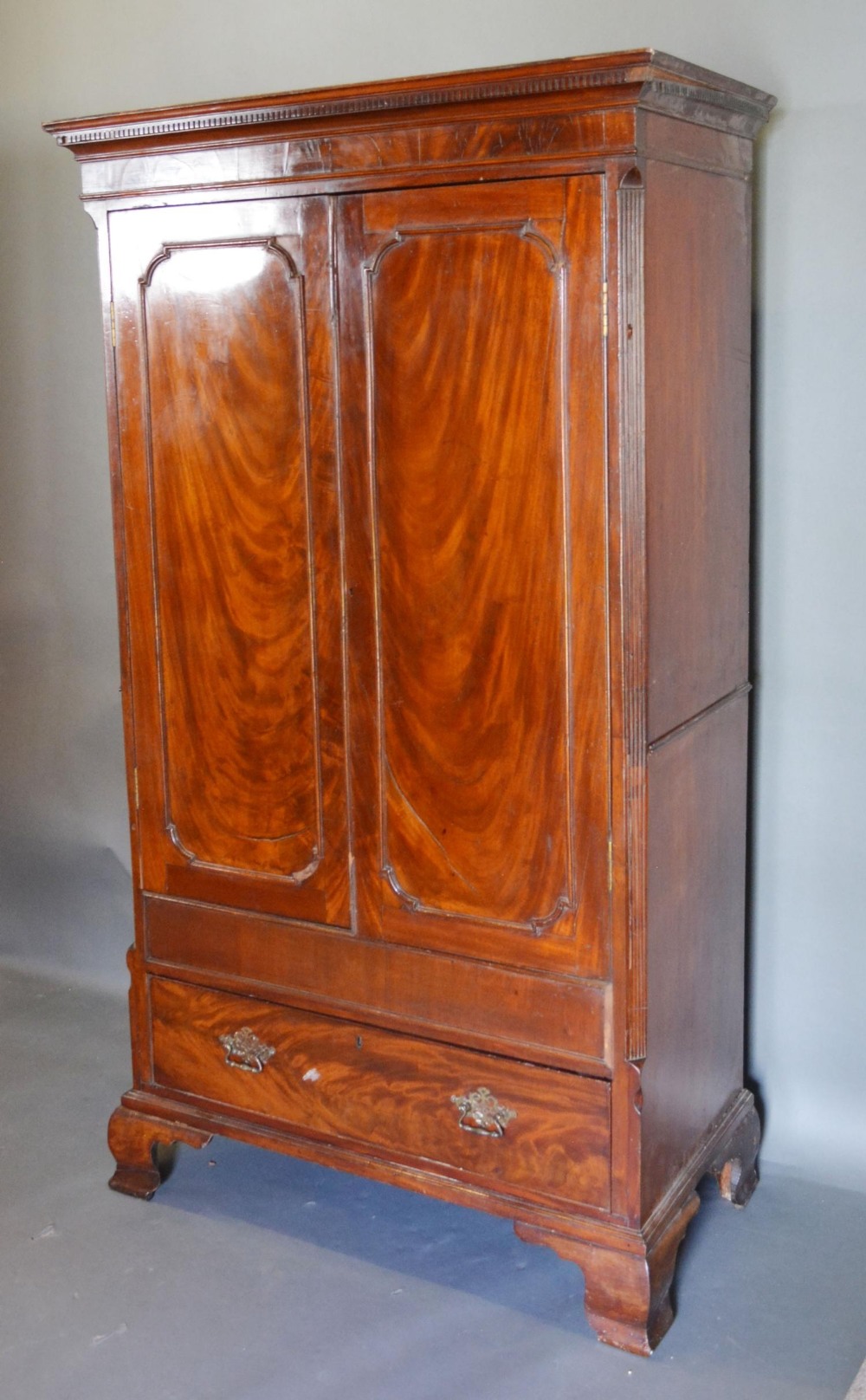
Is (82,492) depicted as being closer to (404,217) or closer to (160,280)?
(160,280)

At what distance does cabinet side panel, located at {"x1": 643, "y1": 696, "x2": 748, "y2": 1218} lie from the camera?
2293mm

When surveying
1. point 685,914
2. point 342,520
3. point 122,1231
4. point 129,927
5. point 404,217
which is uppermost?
point 404,217

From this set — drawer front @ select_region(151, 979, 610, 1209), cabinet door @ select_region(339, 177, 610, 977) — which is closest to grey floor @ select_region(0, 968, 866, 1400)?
drawer front @ select_region(151, 979, 610, 1209)

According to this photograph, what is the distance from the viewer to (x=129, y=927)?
11.9ft

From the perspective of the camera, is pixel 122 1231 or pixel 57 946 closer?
pixel 122 1231

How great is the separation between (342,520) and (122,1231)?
4.47 ft

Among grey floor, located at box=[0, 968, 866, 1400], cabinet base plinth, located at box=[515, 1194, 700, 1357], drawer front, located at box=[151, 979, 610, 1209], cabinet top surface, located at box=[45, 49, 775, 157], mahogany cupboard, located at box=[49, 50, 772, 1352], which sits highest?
cabinet top surface, located at box=[45, 49, 775, 157]

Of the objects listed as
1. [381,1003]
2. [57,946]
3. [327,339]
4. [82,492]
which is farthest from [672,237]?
[57,946]

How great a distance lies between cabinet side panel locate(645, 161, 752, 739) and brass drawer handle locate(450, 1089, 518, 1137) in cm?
68

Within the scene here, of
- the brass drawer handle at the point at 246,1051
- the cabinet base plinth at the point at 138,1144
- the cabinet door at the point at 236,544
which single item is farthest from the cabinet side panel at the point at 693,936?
the cabinet base plinth at the point at 138,1144

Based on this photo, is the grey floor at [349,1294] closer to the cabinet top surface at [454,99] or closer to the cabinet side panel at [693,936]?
the cabinet side panel at [693,936]

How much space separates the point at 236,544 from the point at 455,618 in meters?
0.44

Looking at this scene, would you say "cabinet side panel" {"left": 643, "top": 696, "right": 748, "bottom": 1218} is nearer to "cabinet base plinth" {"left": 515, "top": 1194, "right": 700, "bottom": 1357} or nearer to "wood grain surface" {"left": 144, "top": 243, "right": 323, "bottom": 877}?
"cabinet base plinth" {"left": 515, "top": 1194, "right": 700, "bottom": 1357}

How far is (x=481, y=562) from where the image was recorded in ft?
7.32
